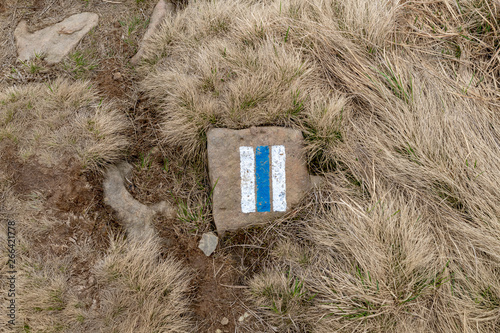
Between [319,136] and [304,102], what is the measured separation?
0.88 ft

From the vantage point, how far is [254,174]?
223 cm

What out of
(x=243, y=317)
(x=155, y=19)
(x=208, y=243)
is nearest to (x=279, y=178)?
(x=208, y=243)

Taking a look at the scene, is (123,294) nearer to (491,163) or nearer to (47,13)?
(491,163)

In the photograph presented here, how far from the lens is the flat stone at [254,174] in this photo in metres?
2.20

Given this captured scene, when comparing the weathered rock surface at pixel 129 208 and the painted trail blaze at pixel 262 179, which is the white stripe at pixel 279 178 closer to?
the painted trail blaze at pixel 262 179

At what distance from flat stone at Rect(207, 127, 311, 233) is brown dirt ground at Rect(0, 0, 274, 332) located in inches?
5.8

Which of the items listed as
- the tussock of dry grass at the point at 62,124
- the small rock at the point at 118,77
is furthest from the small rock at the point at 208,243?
the small rock at the point at 118,77

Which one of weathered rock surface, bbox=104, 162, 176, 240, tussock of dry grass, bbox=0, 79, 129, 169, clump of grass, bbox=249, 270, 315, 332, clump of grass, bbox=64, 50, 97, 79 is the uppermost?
clump of grass, bbox=64, 50, 97, 79

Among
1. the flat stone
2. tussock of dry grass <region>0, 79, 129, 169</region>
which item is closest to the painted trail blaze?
the flat stone

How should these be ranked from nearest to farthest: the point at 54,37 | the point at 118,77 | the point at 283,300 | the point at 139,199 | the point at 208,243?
the point at 283,300 < the point at 208,243 < the point at 139,199 < the point at 118,77 < the point at 54,37

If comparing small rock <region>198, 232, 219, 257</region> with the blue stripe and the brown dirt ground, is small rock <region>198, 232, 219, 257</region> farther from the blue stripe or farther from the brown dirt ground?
the blue stripe

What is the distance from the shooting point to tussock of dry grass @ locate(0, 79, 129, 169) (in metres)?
2.30

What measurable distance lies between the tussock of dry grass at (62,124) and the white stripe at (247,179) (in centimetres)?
85

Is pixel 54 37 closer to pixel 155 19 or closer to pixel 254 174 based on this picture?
pixel 155 19
